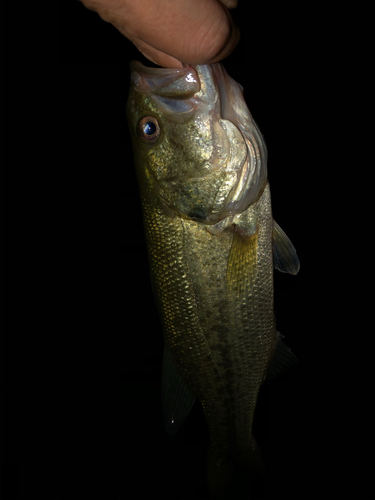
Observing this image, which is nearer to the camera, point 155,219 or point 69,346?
point 155,219

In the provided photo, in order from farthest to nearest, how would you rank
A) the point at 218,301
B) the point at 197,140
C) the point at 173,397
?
the point at 173,397, the point at 218,301, the point at 197,140

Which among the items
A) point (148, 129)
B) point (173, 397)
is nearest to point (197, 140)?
point (148, 129)

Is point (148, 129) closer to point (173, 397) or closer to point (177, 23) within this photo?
point (177, 23)

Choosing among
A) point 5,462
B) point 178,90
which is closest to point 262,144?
point 178,90

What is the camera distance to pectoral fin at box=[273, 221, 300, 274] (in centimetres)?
125

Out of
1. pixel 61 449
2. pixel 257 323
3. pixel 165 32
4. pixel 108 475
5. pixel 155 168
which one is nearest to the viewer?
pixel 165 32

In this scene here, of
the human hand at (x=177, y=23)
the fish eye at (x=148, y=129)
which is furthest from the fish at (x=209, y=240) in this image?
the human hand at (x=177, y=23)

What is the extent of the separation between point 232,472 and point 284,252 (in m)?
1.08

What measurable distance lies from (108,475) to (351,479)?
277cm

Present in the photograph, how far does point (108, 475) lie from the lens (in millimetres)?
3811

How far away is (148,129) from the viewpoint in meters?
1.11

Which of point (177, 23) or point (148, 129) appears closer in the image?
point (177, 23)

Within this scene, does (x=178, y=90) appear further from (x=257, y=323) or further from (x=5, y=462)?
(x=5, y=462)

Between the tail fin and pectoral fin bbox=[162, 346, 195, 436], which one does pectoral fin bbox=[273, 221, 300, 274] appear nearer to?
pectoral fin bbox=[162, 346, 195, 436]
